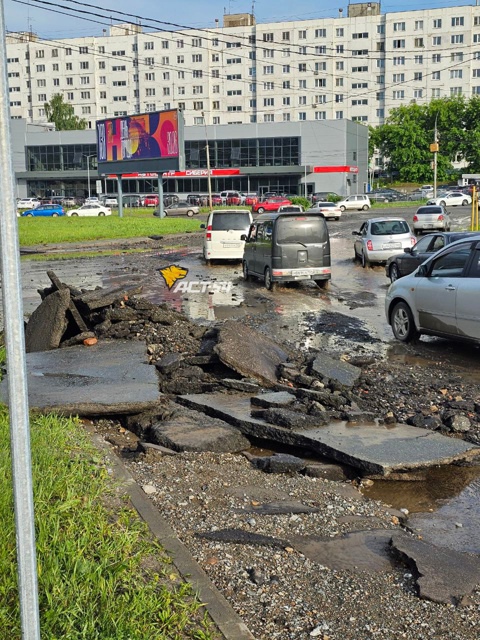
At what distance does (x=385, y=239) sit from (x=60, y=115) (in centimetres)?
10882

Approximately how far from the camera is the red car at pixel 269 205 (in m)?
71.1

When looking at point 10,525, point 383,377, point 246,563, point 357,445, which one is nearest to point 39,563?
point 10,525

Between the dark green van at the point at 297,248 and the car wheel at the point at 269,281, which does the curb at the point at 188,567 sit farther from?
the car wheel at the point at 269,281

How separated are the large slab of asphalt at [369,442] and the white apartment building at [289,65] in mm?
Result: 115621

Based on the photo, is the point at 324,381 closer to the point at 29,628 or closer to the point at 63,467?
the point at 63,467

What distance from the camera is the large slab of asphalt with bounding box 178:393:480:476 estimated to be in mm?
6730

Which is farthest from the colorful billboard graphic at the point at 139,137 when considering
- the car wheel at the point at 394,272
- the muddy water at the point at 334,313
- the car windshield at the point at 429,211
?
the car wheel at the point at 394,272

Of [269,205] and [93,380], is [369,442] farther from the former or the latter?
[269,205]

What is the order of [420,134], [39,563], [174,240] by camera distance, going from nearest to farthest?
[39,563] < [174,240] < [420,134]

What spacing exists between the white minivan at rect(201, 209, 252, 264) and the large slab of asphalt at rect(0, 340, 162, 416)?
1614cm

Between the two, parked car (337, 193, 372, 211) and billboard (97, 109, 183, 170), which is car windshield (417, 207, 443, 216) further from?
parked car (337, 193, 372, 211)

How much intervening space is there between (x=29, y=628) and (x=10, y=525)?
1.91 m

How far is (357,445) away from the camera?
707cm

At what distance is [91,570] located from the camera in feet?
13.4
